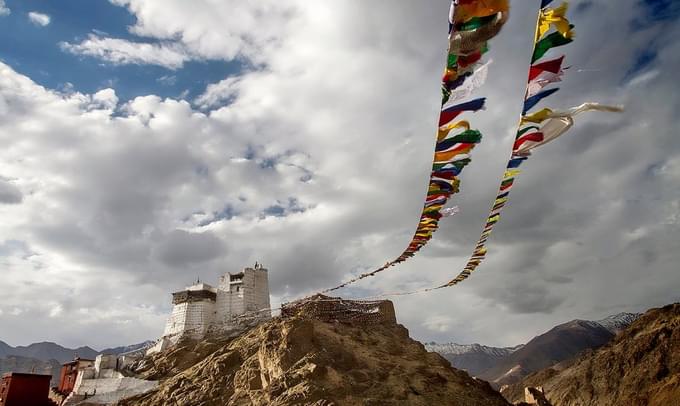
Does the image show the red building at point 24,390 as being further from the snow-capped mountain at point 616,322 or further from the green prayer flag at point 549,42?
the snow-capped mountain at point 616,322

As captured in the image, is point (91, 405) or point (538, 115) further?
point (91, 405)

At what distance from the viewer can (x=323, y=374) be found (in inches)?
1005

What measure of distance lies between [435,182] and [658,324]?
5709 centimetres

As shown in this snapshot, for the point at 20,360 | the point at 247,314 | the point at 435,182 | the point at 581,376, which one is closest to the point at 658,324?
the point at 581,376

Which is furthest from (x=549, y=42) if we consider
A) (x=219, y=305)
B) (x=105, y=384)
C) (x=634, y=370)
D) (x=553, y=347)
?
(x=553, y=347)

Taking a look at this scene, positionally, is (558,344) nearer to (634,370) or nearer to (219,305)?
(634,370)

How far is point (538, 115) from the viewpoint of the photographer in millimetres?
10094

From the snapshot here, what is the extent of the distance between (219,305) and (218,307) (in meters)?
0.23

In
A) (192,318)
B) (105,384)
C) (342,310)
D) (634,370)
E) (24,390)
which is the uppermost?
Answer: (192,318)

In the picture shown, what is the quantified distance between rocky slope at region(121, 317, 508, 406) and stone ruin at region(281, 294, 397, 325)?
1660 mm

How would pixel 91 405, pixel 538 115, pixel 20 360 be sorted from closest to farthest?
pixel 538 115, pixel 91 405, pixel 20 360

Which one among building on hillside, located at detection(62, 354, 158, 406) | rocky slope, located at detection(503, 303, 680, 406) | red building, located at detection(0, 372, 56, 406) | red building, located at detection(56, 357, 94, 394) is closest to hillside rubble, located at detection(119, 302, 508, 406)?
building on hillside, located at detection(62, 354, 158, 406)

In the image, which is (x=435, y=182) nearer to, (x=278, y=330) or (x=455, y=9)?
(x=455, y=9)

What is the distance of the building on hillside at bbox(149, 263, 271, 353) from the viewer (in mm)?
46375
